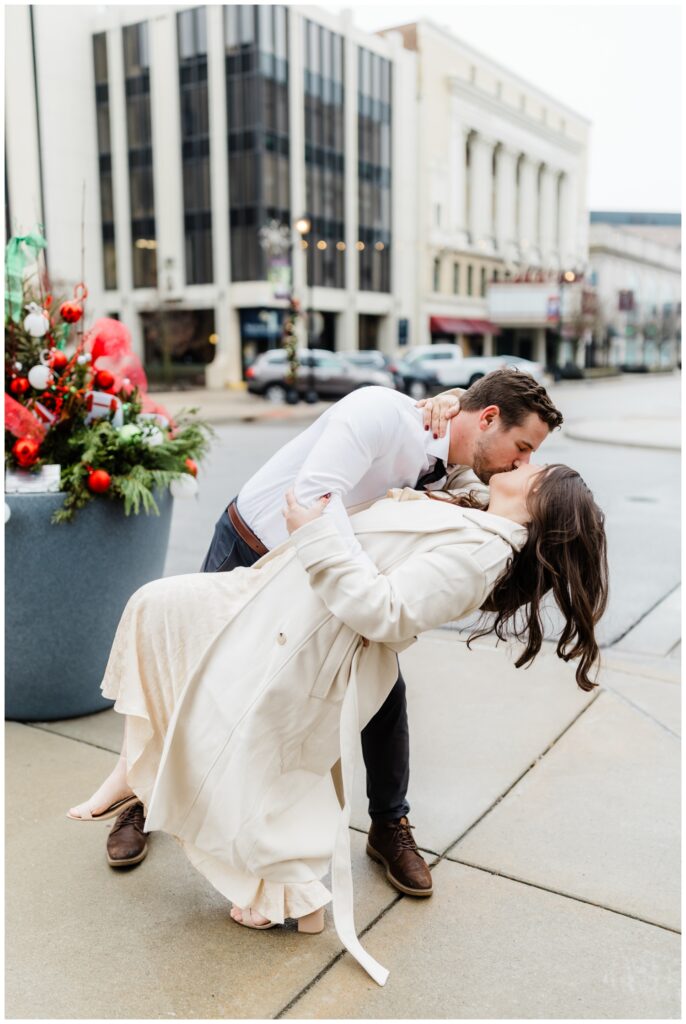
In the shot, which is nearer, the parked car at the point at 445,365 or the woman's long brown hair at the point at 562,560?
the woman's long brown hair at the point at 562,560

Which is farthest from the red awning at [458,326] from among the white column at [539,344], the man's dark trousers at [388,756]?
the man's dark trousers at [388,756]


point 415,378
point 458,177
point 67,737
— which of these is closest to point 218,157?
point 458,177

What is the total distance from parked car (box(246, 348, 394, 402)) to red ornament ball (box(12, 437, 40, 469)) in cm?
2430

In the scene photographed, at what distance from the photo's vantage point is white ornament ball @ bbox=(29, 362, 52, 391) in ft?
12.0

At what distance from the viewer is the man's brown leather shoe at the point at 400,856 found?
8.99 feet

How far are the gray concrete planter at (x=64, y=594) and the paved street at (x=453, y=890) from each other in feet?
0.51

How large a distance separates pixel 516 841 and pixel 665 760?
0.93 metres

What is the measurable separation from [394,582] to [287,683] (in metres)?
0.40

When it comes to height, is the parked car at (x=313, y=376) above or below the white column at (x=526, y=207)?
below

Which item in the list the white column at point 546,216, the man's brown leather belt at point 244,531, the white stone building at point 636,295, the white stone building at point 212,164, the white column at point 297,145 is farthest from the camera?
the white stone building at point 636,295

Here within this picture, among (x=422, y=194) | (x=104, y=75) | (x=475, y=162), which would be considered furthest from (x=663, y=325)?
(x=104, y=75)

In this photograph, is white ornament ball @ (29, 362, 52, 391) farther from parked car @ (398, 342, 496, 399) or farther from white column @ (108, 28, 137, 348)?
white column @ (108, 28, 137, 348)

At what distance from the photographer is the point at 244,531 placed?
3014 mm

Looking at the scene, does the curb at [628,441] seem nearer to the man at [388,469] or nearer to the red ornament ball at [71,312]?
the red ornament ball at [71,312]
